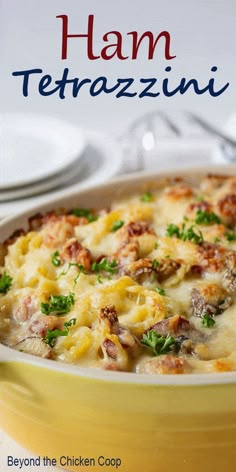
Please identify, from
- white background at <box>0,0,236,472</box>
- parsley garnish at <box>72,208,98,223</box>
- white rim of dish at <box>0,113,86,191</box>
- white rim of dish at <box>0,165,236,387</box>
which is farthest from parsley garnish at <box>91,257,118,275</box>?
white background at <box>0,0,236,472</box>

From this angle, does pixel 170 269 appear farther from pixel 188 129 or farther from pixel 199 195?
pixel 188 129

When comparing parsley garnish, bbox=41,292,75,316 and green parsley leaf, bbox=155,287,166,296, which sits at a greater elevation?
green parsley leaf, bbox=155,287,166,296

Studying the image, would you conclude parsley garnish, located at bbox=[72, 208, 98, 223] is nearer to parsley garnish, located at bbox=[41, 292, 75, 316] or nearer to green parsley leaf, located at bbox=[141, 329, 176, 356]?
parsley garnish, located at bbox=[41, 292, 75, 316]

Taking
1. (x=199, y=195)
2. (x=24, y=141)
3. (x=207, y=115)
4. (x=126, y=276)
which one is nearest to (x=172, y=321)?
(x=126, y=276)

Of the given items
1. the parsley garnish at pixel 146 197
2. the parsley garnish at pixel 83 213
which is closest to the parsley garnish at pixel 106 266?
the parsley garnish at pixel 83 213

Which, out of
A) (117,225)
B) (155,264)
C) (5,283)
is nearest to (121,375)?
(155,264)

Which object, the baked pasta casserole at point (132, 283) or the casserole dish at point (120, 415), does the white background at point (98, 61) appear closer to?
the baked pasta casserole at point (132, 283)

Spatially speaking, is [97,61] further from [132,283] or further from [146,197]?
[132,283]
